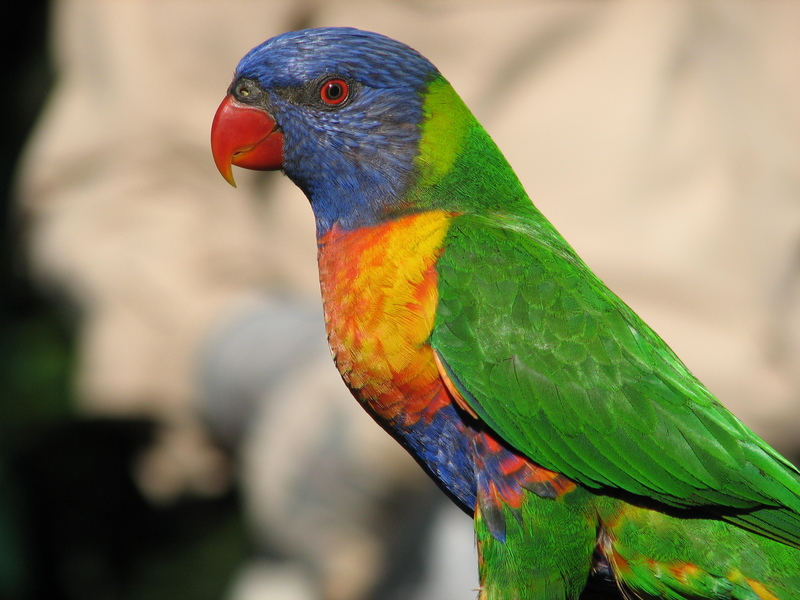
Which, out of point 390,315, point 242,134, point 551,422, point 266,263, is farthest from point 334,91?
point 266,263

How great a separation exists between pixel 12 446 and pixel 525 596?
3202 mm

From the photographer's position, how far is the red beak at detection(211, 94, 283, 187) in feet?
→ 4.83

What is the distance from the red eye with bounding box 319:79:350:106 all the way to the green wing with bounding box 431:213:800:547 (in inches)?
13.6

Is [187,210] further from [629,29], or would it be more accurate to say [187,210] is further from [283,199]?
[629,29]

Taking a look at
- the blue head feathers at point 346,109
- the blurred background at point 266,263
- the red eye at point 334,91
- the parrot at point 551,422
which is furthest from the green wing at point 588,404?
Answer: the blurred background at point 266,263

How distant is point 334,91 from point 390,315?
1.36 ft

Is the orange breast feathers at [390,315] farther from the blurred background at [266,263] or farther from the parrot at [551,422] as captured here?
the blurred background at [266,263]

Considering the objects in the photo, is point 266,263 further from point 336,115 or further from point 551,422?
point 551,422

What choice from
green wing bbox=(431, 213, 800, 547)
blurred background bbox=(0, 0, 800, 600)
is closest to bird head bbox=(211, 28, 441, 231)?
green wing bbox=(431, 213, 800, 547)

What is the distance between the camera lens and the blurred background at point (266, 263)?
9.40ft

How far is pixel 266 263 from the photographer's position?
154 inches

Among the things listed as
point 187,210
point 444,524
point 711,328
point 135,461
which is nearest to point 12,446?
point 135,461

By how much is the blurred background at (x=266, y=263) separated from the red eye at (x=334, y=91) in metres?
Answer: 1.32

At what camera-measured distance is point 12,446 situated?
12.6ft
